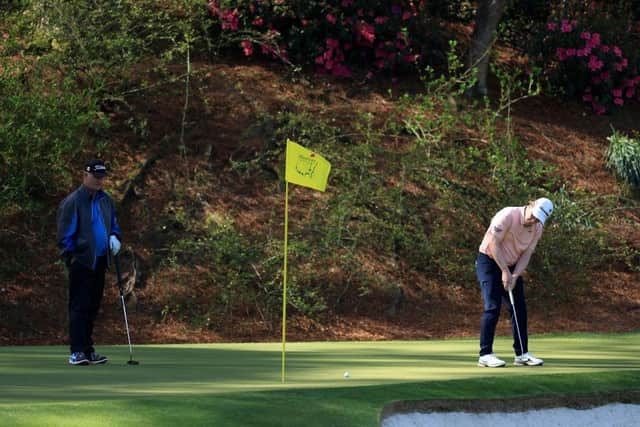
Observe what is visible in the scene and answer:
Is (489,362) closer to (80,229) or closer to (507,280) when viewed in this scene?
(507,280)

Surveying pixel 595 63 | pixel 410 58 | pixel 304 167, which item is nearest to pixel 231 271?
pixel 410 58

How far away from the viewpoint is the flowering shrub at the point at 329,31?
2312cm

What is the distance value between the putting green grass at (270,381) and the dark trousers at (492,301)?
0.35 meters

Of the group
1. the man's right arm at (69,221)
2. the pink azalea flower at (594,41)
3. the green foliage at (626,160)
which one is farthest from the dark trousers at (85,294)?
the pink azalea flower at (594,41)

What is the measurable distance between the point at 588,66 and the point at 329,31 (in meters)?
5.29

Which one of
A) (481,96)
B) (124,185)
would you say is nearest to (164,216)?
(124,185)

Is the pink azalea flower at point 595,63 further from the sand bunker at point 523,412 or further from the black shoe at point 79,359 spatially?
the black shoe at point 79,359

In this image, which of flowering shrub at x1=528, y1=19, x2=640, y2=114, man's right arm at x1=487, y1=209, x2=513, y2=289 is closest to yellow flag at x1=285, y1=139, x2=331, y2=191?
man's right arm at x1=487, y1=209, x2=513, y2=289

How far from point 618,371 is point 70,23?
1244cm

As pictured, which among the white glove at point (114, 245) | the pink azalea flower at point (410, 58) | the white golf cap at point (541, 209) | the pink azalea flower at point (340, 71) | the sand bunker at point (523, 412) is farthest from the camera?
the pink azalea flower at point (410, 58)

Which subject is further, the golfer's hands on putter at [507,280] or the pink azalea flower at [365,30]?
the pink azalea flower at [365,30]

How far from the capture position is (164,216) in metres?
19.6

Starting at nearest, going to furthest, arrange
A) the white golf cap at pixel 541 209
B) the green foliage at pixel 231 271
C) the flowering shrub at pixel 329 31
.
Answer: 1. the white golf cap at pixel 541 209
2. the green foliage at pixel 231 271
3. the flowering shrub at pixel 329 31

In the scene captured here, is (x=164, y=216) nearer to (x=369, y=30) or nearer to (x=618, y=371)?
(x=369, y=30)
